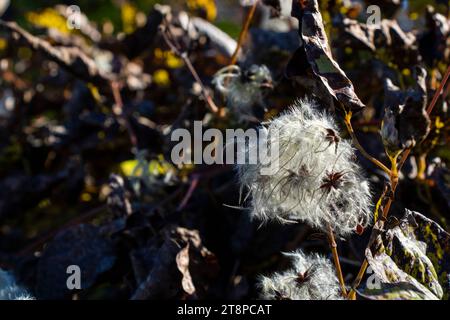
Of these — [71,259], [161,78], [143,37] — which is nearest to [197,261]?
[71,259]

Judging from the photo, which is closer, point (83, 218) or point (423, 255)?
point (423, 255)

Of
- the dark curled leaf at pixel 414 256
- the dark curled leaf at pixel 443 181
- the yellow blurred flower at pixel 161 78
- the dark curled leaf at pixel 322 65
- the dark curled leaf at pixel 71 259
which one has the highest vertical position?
the dark curled leaf at pixel 322 65

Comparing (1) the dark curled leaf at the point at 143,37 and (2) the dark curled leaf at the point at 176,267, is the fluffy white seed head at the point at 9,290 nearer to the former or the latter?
(2) the dark curled leaf at the point at 176,267

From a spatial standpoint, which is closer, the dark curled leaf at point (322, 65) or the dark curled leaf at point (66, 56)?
the dark curled leaf at point (322, 65)

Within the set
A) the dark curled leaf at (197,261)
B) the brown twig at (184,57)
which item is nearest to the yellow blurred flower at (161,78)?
the brown twig at (184,57)

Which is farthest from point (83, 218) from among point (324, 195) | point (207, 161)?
point (324, 195)
